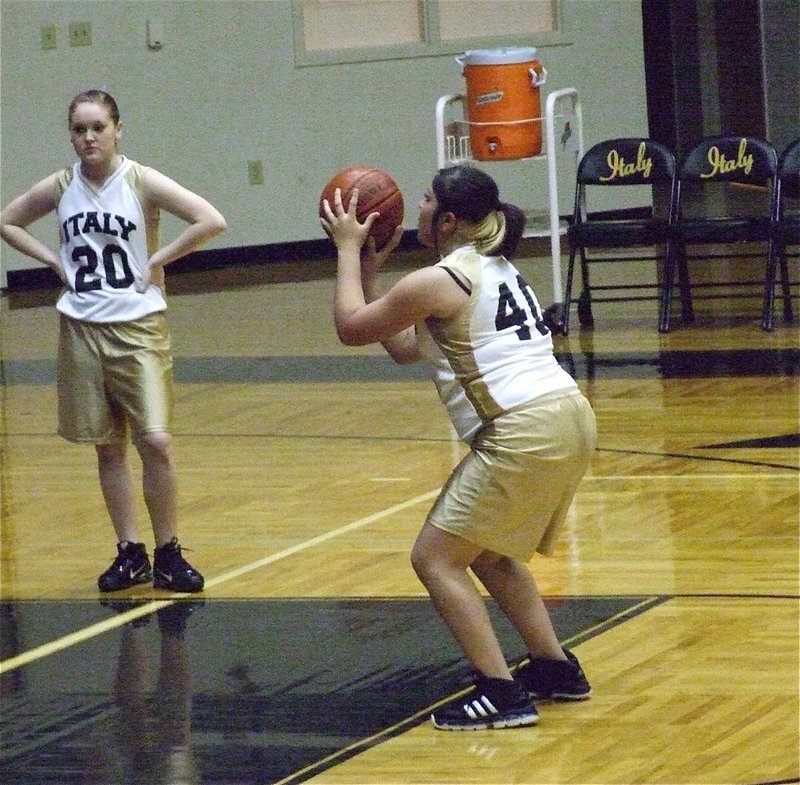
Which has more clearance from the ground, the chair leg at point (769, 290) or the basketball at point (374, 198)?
the basketball at point (374, 198)

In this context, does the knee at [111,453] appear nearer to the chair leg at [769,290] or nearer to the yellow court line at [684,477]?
the yellow court line at [684,477]

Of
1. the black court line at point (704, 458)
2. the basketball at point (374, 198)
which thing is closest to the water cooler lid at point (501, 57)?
the black court line at point (704, 458)

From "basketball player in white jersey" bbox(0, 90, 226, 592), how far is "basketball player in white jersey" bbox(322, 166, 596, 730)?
1.22m

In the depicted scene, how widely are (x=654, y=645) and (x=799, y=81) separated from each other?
32.0 feet

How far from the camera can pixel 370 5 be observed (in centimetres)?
1354

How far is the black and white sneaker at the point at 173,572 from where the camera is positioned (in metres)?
4.74

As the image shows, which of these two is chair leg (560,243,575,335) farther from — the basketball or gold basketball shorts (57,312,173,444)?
the basketball

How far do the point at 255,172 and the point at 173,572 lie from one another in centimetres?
899

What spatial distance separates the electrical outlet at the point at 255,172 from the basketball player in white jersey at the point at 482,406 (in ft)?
32.6

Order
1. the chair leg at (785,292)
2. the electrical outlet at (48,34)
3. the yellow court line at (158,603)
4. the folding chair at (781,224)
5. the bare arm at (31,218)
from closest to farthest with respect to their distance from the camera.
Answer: the yellow court line at (158,603) → the bare arm at (31,218) → the folding chair at (781,224) → the chair leg at (785,292) → the electrical outlet at (48,34)

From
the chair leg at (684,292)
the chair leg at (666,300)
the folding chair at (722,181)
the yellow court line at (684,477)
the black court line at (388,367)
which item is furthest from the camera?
the chair leg at (684,292)

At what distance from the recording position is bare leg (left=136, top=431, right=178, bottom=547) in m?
4.73

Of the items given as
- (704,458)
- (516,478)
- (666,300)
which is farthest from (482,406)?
(666,300)

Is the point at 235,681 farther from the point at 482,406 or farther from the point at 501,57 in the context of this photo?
the point at 501,57
